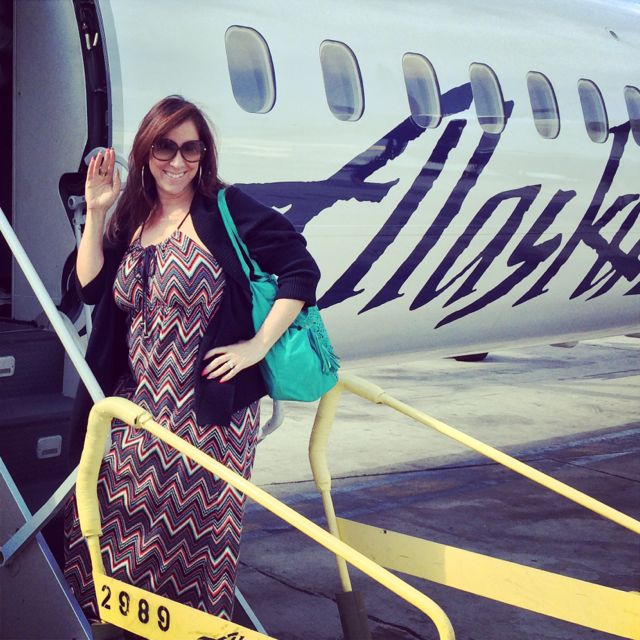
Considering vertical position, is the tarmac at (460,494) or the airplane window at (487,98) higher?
the airplane window at (487,98)

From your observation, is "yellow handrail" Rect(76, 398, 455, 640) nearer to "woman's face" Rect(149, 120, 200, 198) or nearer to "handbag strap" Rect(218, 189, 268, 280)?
"handbag strap" Rect(218, 189, 268, 280)

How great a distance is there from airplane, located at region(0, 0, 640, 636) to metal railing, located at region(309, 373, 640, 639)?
1.14 metres

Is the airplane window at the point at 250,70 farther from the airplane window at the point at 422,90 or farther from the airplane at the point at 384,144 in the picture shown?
the airplane window at the point at 422,90

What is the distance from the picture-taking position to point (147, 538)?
9.70 feet

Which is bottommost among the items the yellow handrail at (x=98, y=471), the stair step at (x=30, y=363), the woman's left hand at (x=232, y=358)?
the stair step at (x=30, y=363)

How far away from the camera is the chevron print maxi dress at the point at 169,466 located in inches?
117

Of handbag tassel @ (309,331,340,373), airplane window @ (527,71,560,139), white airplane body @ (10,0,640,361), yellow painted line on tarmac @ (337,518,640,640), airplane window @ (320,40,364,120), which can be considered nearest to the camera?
yellow painted line on tarmac @ (337,518,640,640)

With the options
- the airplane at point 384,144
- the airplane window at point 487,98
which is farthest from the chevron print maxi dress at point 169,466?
the airplane window at point 487,98

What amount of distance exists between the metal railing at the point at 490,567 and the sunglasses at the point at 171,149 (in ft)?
2.81

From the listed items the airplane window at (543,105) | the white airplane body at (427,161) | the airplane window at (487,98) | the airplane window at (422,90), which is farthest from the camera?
the airplane window at (543,105)

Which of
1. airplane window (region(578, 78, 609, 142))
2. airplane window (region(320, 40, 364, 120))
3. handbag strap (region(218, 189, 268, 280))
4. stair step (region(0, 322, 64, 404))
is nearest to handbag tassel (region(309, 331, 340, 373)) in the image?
handbag strap (region(218, 189, 268, 280))

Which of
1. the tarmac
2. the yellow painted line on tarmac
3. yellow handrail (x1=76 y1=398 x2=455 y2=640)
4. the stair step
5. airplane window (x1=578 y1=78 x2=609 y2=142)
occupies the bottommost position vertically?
the tarmac

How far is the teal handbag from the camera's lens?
303cm

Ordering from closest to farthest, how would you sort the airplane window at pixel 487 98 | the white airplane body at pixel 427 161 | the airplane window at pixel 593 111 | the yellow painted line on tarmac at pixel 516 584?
the yellow painted line on tarmac at pixel 516 584 → the white airplane body at pixel 427 161 → the airplane window at pixel 487 98 → the airplane window at pixel 593 111
